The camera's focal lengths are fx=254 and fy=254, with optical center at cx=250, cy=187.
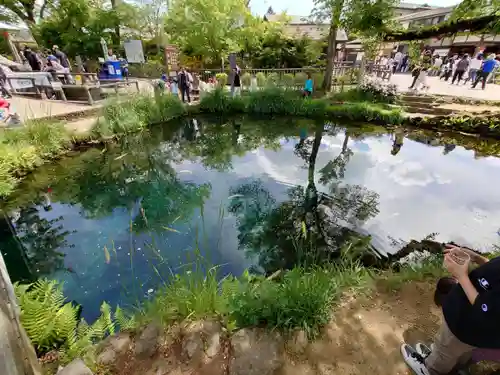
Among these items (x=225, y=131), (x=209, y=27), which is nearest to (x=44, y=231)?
(x=225, y=131)

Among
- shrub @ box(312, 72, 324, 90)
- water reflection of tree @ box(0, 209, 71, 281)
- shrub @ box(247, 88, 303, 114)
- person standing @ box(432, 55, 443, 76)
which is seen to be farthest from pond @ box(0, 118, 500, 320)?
person standing @ box(432, 55, 443, 76)

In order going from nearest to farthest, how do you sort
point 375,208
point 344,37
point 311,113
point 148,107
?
point 375,208
point 148,107
point 311,113
point 344,37

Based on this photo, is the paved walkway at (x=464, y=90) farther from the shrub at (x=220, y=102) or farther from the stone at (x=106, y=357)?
the stone at (x=106, y=357)

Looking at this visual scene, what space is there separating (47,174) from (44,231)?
2.42m

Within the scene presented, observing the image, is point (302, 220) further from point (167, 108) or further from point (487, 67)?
point (487, 67)

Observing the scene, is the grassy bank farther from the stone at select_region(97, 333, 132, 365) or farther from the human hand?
the human hand

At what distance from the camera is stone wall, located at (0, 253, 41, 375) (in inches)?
55.5

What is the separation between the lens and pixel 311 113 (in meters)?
10.5

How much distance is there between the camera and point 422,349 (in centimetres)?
175

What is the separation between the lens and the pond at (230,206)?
3557mm

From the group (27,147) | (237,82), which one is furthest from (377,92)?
(27,147)

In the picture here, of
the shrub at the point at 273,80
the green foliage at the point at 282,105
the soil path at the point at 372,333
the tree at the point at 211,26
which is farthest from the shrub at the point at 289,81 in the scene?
the soil path at the point at 372,333

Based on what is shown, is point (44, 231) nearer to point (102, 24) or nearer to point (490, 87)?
point (490, 87)

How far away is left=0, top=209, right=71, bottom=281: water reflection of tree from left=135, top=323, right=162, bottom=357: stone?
7.74 feet
